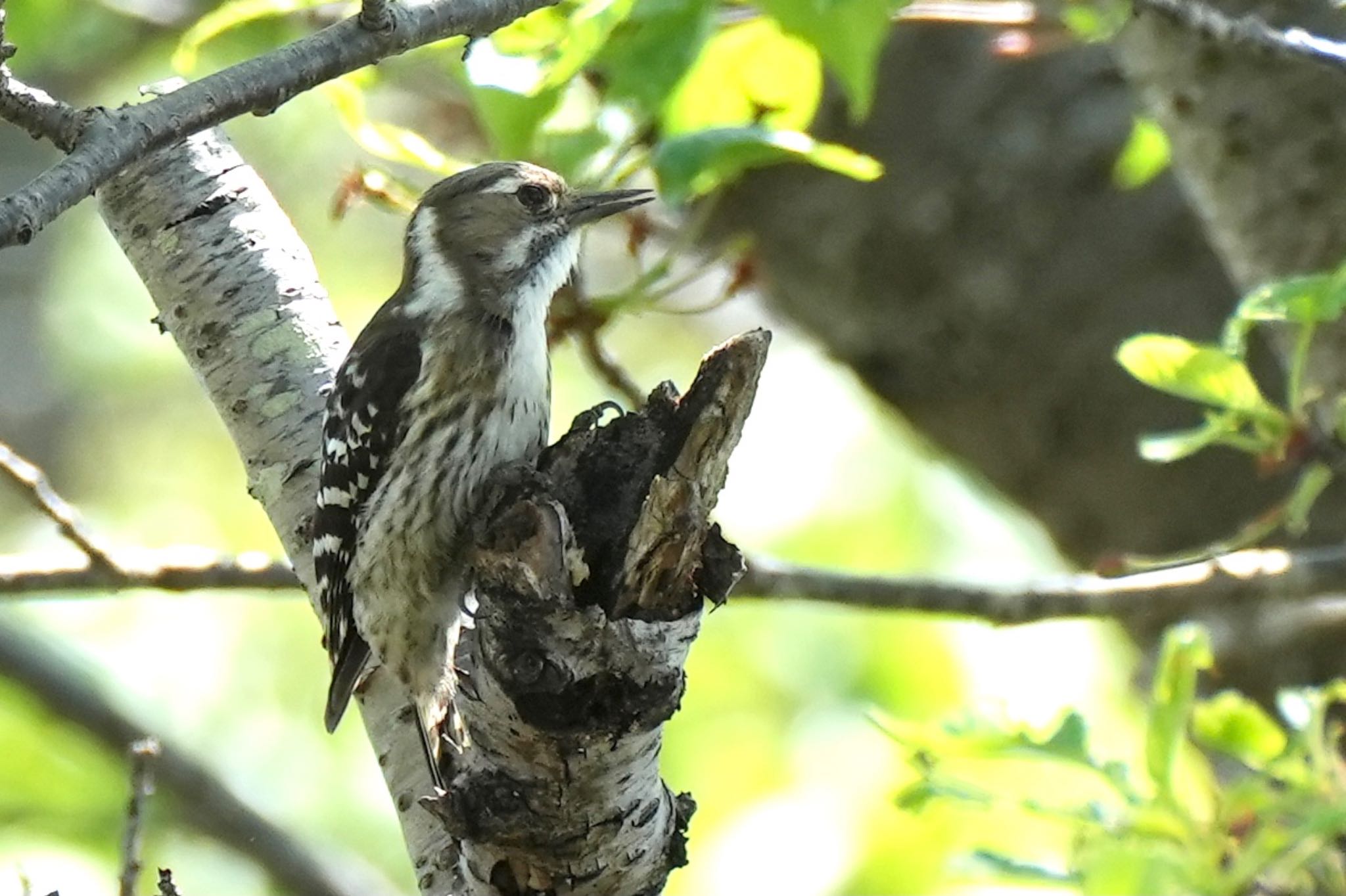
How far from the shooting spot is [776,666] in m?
8.01

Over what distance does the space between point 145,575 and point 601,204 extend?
1331 millimetres

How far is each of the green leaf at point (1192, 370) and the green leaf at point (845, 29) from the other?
0.72 m

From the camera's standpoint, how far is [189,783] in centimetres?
469

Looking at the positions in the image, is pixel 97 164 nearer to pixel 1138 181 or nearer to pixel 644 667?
pixel 644 667

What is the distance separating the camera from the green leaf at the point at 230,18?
3498mm

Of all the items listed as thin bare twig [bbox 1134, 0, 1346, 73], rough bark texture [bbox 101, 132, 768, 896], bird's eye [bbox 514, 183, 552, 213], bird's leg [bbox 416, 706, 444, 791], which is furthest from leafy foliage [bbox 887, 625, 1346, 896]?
bird's eye [bbox 514, 183, 552, 213]

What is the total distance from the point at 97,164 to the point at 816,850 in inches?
173

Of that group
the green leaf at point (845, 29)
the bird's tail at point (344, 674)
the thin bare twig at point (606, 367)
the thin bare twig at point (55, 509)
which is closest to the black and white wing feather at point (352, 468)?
the bird's tail at point (344, 674)

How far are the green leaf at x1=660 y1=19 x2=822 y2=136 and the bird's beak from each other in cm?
28

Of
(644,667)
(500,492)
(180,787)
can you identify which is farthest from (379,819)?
(644,667)

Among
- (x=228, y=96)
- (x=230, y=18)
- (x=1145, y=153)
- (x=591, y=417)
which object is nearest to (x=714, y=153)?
(x=591, y=417)

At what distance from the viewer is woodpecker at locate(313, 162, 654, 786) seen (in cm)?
360

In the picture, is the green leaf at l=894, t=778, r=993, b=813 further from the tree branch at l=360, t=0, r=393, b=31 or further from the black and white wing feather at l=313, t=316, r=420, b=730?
the tree branch at l=360, t=0, r=393, b=31

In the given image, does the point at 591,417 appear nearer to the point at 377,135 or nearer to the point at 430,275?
the point at 377,135
